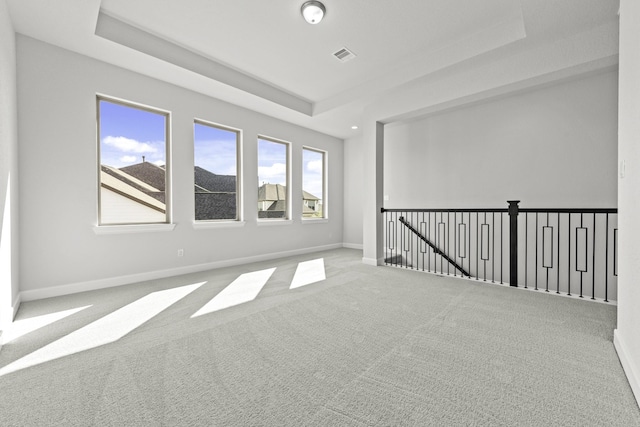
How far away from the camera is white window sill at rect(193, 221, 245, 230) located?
4363 mm

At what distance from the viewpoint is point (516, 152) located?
4414mm

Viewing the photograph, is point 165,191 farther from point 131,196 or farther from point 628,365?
point 628,365

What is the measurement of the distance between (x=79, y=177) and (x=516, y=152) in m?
6.01

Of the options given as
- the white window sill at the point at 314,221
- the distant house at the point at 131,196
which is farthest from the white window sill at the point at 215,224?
the white window sill at the point at 314,221

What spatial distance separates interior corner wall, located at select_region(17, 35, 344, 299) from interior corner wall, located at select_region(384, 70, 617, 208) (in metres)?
3.69

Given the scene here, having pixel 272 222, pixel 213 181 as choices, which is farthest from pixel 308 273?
pixel 213 181

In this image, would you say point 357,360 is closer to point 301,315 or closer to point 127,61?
point 301,315

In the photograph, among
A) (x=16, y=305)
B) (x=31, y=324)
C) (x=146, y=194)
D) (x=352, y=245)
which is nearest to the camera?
(x=31, y=324)

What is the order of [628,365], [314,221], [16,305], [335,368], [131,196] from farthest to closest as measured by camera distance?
[314,221] < [131,196] < [16,305] < [335,368] < [628,365]

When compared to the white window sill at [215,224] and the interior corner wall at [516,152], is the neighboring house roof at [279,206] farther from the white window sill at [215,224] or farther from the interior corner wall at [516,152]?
the interior corner wall at [516,152]

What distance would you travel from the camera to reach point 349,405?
4.50 ft

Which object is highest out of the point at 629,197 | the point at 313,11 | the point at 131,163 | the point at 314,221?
the point at 313,11

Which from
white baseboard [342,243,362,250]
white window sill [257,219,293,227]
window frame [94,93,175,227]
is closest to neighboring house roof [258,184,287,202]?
white window sill [257,219,293,227]

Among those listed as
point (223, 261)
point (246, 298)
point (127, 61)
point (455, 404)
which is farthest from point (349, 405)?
point (127, 61)
